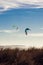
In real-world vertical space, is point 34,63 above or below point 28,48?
below

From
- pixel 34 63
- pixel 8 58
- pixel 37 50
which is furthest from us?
pixel 37 50

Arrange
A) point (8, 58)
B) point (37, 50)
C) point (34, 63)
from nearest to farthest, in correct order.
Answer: point (34, 63) < point (8, 58) < point (37, 50)

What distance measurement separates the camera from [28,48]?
26.4 meters

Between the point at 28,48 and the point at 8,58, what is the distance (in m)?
3.77

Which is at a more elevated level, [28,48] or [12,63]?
[28,48]

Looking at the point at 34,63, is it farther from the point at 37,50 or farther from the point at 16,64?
the point at 37,50

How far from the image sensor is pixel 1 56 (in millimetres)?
23766

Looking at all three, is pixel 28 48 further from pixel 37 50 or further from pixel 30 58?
pixel 30 58

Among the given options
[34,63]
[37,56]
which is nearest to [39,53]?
[37,56]

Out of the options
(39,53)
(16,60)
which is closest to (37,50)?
(39,53)

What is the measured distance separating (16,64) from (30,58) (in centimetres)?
115

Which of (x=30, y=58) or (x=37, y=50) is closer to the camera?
(x=30, y=58)

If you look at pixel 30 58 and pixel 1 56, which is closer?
pixel 30 58

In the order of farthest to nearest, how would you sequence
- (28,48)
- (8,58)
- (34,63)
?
1. (28,48)
2. (8,58)
3. (34,63)
